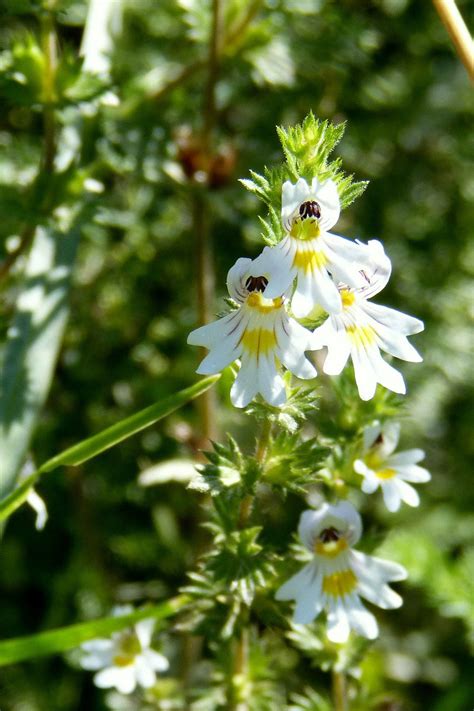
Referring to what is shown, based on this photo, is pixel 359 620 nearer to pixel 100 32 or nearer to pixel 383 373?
pixel 383 373

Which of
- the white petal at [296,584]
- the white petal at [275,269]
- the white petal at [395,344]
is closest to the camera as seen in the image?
the white petal at [275,269]

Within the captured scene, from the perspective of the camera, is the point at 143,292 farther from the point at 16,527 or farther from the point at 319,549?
the point at 319,549

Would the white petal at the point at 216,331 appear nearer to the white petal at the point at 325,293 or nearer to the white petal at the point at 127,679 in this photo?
the white petal at the point at 325,293

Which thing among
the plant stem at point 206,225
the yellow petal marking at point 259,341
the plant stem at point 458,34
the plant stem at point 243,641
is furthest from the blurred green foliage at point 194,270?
the yellow petal marking at point 259,341

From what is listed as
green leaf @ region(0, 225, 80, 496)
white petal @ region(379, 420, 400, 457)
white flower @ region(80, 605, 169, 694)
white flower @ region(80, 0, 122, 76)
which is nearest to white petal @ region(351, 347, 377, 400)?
white petal @ region(379, 420, 400, 457)

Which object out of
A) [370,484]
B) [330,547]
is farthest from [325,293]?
[330,547]

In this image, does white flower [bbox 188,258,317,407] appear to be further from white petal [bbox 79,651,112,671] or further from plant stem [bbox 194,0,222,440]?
plant stem [bbox 194,0,222,440]

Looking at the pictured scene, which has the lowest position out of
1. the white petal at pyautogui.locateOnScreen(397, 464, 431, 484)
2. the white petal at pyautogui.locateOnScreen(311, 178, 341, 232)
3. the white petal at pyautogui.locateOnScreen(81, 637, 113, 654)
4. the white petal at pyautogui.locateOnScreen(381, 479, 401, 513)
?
the white petal at pyautogui.locateOnScreen(81, 637, 113, 654)
